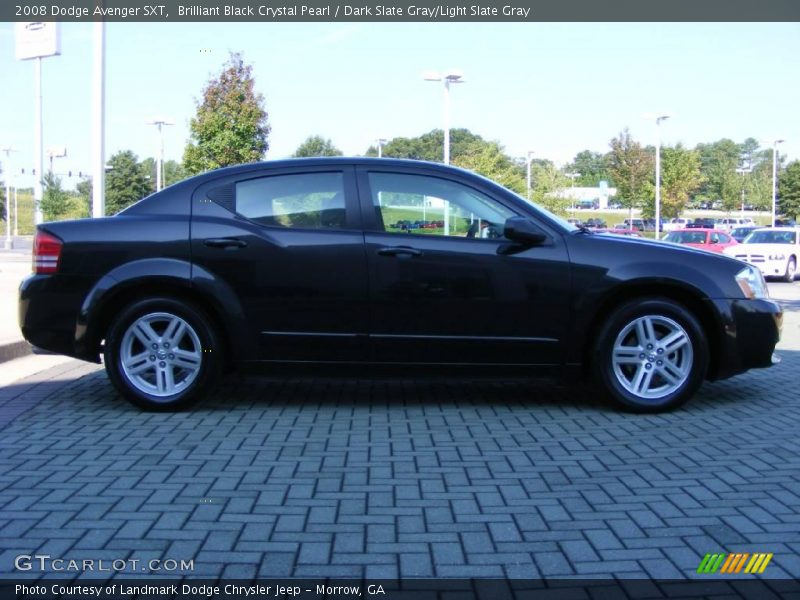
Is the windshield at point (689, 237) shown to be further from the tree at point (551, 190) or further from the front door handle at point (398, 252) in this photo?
the front door handle at point (398, 252)

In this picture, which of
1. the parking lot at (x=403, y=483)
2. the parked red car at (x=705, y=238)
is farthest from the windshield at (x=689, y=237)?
the parking lot at (x=403, y=483)

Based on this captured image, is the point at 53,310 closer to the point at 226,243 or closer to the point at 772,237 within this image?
the point at 226,243

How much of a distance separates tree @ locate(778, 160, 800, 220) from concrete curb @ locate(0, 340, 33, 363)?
8026 centimetres

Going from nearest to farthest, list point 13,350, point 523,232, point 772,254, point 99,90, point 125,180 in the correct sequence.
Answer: point 523,232 < point 13,350 < point 99,90 < point 772,254 < point 125,180

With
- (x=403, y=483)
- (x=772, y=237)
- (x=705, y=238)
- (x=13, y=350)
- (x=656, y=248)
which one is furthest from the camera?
(x=705, y=238)

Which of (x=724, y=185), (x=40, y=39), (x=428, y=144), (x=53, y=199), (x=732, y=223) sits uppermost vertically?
(x=428, y=144)

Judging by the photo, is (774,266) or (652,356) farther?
(774,266)

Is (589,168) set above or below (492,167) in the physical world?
above

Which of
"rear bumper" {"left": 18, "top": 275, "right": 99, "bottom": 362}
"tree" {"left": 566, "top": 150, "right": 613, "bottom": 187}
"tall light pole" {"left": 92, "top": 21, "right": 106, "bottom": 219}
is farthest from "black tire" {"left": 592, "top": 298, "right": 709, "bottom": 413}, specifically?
"tree" {"left": 566, "top": 150, "right": 613, "bottom": 187}

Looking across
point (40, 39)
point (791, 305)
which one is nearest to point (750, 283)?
point (791, 305)

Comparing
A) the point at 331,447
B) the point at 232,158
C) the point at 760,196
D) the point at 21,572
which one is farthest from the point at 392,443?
the point at 760,196

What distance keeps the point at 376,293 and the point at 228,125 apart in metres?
28.8

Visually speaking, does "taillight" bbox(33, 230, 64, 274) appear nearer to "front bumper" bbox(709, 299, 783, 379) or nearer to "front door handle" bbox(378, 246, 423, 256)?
"front door handle" bbox(378, 246, 423, 256)

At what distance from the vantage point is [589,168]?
4363 inches
